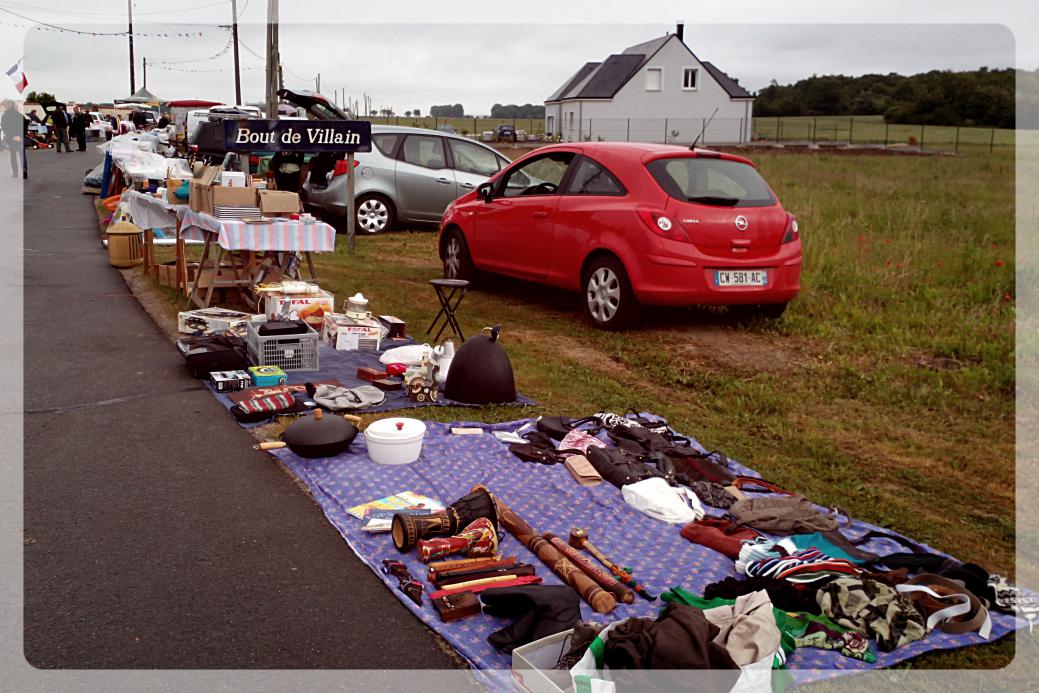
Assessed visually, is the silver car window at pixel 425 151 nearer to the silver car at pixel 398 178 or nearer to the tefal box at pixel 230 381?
the silver car at pixel 398 178

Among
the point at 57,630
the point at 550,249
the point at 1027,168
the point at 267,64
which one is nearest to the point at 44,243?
the point at 267,64

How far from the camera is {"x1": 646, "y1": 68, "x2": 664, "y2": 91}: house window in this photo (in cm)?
5916

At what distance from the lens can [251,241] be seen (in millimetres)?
8758

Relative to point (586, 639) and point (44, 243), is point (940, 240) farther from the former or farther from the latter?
point (44, 243)

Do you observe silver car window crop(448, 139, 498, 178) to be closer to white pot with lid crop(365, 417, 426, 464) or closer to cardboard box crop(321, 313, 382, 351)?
cardboard box crop(321, 313, 382, 351)

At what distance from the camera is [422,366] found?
7062 mm

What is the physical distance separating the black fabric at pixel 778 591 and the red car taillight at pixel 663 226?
15.1 ft

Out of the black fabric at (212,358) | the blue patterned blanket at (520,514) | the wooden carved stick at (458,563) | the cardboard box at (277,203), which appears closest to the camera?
the blue patterned blanket at (520,514)

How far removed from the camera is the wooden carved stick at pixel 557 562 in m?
3.73

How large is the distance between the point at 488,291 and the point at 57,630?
7782 millimetres

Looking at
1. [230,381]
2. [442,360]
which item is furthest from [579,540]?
[230,381]

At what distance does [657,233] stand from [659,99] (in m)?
54.5

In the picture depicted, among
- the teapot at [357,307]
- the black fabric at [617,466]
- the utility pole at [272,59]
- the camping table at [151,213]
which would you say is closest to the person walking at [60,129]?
the utility pole at [272,59]

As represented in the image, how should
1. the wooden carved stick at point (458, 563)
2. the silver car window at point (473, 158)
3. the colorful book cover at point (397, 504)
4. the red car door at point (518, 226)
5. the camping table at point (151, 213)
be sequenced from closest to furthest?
1. the wooden carved stick at point (458, 563)
2. the colorful book cover at point (397, 504)
3. the red car door at point (518, 226)
4. the camping table at point (151, 213)
5. the silver car window at point (473, 158)
